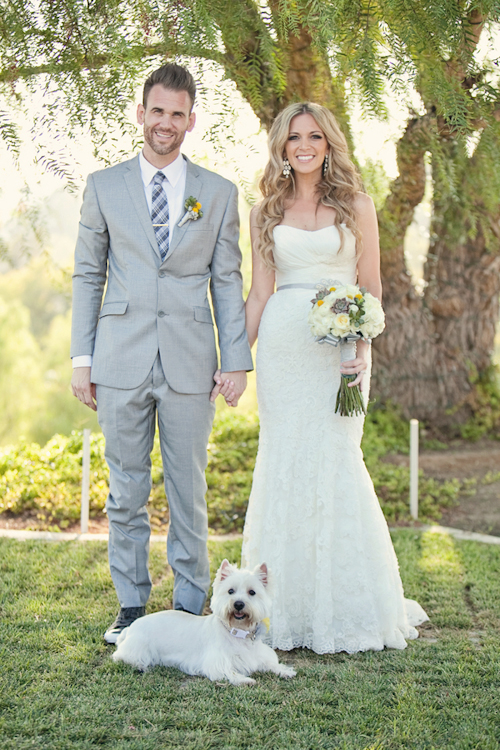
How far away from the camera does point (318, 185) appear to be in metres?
3.61

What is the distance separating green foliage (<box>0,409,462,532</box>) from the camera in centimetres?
576

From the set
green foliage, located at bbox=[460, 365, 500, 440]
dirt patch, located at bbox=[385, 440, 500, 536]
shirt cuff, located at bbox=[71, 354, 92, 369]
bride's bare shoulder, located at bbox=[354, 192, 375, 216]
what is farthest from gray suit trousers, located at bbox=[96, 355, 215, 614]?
green foliage, located at bbox=[460, 365, 500, 440]

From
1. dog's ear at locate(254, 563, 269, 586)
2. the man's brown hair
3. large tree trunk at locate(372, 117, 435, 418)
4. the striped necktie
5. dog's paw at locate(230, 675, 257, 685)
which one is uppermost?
the man's brown hair

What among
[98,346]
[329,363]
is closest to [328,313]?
[329,363]

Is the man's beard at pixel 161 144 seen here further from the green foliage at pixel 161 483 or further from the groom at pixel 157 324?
the green foliage at pixel 161 483

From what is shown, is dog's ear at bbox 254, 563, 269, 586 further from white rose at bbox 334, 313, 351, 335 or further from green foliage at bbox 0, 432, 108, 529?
green foliage at bbox 0, 432, 108, 529

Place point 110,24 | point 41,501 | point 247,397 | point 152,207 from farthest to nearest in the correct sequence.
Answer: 1. point 247,397
2. point 41,501
3. point 152,207
4. point 110,24

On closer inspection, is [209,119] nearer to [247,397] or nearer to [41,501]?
[41,501]

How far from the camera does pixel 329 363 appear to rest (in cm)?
346

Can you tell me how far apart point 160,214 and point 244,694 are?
2025mm

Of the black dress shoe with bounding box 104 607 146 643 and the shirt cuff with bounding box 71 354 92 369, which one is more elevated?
the shirt cuff with bounding box 71 354 92 369

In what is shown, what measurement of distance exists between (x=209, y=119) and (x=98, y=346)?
4.24 ft

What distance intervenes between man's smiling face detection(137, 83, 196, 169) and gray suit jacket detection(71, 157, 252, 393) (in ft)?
0.54

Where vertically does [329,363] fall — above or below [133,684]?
above
